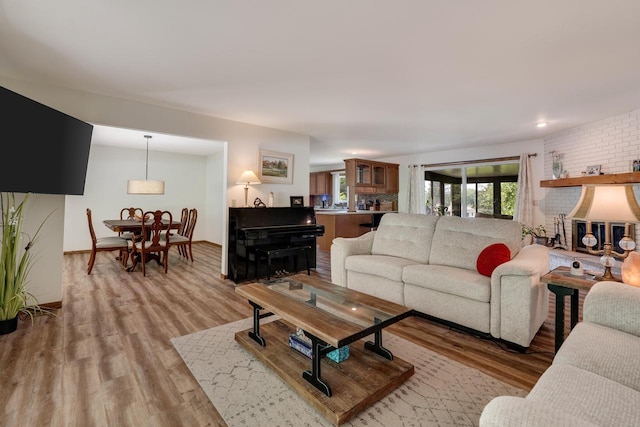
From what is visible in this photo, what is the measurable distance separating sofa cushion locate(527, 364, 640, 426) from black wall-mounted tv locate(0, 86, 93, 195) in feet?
11.4

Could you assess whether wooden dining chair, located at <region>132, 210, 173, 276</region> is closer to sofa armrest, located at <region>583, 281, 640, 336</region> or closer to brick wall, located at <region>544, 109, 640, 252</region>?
sofa armrest, located at <region>583, 281, 640, 336</region>

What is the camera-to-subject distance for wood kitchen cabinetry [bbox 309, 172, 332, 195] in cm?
941

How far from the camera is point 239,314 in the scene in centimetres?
291

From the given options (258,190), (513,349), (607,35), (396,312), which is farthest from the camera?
(258,190)

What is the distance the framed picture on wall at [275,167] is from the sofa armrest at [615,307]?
399cm

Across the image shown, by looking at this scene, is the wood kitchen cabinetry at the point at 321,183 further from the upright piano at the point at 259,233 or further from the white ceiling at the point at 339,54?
the white ceiling at the point at 339,54

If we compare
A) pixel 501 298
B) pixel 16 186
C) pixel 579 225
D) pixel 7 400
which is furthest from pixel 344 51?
pixel 579 225

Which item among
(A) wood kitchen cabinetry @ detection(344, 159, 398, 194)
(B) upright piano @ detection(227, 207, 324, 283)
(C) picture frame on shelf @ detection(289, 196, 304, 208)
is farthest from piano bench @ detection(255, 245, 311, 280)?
(A) wood kitchen cabinetry @ detection(344, 159, 398, 194)

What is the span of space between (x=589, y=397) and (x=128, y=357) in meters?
2.59

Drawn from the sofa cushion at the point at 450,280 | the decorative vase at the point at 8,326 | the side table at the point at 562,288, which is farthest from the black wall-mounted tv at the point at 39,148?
the side table at the point at 562,288

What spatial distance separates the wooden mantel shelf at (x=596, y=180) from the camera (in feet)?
12.4

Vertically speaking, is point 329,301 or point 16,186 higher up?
point 16,186

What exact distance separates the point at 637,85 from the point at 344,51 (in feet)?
10.4

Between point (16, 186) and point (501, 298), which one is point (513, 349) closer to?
point (501, 298)
